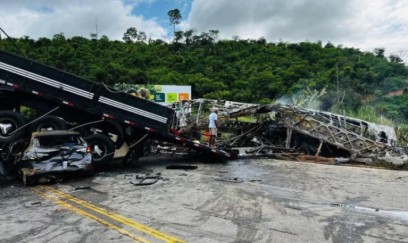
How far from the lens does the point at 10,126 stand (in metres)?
11.1

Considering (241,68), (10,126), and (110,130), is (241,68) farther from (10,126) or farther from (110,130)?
(10,126)

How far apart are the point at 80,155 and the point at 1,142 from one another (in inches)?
102

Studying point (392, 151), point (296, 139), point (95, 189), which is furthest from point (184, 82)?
point (95, 189)

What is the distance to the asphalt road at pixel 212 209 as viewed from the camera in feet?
18.0

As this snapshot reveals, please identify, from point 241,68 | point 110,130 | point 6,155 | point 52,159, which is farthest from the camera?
point 241,68

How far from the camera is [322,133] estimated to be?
15844 millimetres

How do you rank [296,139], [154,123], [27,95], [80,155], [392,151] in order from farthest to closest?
[296,139] → [392,151] → [154,123] → [27,95] → [80,155]

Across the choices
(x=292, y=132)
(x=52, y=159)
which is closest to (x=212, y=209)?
(x=52, y=159)

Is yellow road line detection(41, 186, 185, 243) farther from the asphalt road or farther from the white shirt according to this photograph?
the white shirt

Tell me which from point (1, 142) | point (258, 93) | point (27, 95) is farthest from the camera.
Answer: point (258, 93)

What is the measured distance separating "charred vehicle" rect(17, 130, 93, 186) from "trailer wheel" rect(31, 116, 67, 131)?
1.28m

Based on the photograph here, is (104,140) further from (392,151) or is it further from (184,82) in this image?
(184,82)

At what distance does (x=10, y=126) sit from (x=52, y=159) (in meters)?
2.45

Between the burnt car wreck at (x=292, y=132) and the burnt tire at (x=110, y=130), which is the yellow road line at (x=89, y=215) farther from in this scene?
the burnt car wreck at (x=292, y=132)
